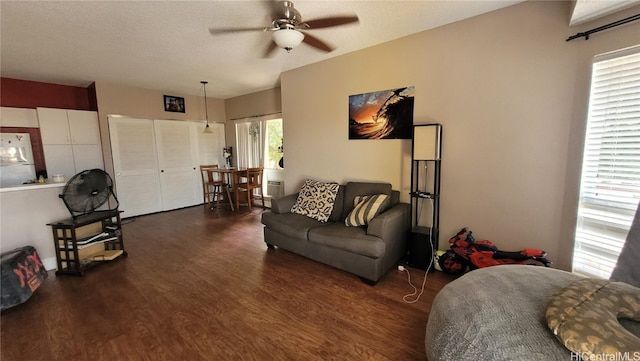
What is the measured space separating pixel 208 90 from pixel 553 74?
17.5 feet

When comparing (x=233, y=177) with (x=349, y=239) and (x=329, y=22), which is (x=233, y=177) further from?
(x=329, y=22)

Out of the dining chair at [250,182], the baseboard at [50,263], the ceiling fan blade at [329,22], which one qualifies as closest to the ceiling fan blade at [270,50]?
the ceiling fan blade at [329,22]

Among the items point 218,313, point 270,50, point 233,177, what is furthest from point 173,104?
point 218,313

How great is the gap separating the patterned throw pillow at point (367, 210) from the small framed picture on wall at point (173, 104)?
15.2 feet

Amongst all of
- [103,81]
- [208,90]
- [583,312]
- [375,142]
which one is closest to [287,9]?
[375,142]

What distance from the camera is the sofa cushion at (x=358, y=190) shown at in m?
2.98

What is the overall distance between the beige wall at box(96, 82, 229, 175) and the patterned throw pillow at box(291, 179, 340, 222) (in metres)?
3.77

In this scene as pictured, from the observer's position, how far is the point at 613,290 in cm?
107

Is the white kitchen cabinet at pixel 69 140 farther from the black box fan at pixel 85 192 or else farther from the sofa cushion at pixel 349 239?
the sofa cushion at pixel 349 239

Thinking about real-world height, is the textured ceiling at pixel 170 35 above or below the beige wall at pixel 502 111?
above

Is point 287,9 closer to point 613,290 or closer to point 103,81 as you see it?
point 613,290

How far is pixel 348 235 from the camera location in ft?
8.19

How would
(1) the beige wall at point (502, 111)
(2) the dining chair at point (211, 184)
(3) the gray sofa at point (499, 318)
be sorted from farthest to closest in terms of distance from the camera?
1. (2) the dining chair at point (211, 184)
2. (1) the beige wall at point (502, 111)
3. (3) the gray sofa at point (499, 318)

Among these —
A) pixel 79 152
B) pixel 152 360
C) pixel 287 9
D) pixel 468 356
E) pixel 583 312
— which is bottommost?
pixel 152 360
